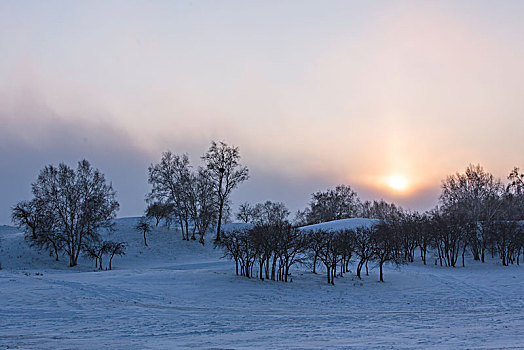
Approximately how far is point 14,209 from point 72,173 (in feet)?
31.8

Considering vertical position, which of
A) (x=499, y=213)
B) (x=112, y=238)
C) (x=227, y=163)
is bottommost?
(x=112, y=238)

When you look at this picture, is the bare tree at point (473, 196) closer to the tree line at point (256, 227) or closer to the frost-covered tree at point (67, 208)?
the tree line at point (256, 227)

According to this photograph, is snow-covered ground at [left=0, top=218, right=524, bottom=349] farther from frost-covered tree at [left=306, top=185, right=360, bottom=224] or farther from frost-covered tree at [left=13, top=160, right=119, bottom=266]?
frost-covered tree at [left=306, top=185, right=360, bottom=224]

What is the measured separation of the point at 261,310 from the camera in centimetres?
1969

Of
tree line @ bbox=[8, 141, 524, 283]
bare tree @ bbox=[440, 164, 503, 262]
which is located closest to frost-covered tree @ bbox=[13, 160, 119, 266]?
tree line @ bbox=[8, 141, 524, 283]

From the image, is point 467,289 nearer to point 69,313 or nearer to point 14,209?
point 69,313

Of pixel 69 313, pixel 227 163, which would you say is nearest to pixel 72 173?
pixel 227 163

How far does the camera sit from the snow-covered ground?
37.0 feet

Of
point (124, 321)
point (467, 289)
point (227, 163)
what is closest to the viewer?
point (124, 321)

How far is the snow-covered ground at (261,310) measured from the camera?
11289 mm

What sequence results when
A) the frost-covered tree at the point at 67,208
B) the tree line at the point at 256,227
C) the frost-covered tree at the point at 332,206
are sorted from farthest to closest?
the frost-covered tree at the point at 332,206 → the frost-covered tree at the point at 67,208 → the tree line at the point at 256,227

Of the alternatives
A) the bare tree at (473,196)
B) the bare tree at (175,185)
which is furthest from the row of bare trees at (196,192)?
the bare tree at (473,196)

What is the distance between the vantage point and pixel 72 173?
4550 centimetres

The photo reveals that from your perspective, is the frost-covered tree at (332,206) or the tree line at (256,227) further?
the frost-covered tree at (332,206)
